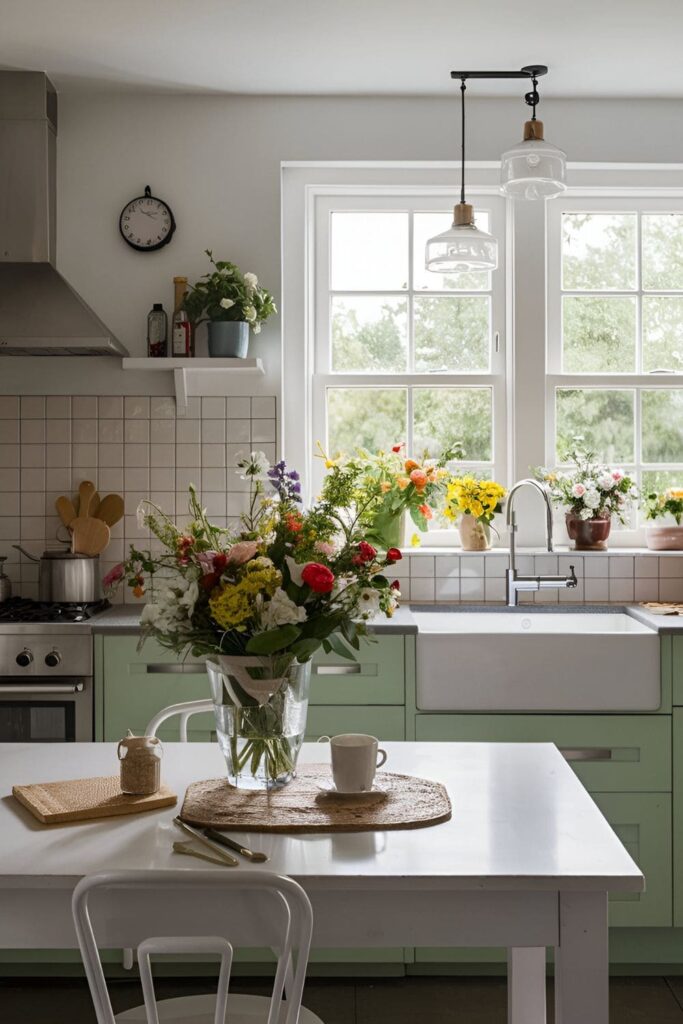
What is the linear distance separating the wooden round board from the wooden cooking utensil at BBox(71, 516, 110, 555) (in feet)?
6.23

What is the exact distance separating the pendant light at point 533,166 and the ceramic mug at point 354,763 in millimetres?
1650

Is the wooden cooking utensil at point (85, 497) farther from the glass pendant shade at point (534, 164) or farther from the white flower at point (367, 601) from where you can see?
the white flower at point (367, 601)

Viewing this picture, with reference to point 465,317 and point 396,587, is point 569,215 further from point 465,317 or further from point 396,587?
point 396,587

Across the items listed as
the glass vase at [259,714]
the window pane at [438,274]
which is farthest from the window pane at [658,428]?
the glass vase at [259,714]

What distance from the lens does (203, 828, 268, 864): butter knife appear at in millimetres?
1582

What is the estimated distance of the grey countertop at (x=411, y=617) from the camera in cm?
321

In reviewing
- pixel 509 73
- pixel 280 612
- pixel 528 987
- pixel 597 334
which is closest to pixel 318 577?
pixel 280 612

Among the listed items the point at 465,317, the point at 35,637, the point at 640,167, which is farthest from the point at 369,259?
the point at 35,637

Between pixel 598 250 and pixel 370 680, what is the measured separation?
1.97 meters

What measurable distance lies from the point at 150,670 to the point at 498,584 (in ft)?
4.32

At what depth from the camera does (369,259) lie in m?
4.12

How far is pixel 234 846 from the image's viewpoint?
5.32 feet

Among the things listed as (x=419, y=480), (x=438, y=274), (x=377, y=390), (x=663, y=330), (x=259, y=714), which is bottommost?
(x=259, y=714)

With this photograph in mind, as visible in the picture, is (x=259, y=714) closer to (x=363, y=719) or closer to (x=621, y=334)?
(x=363, y=719)
